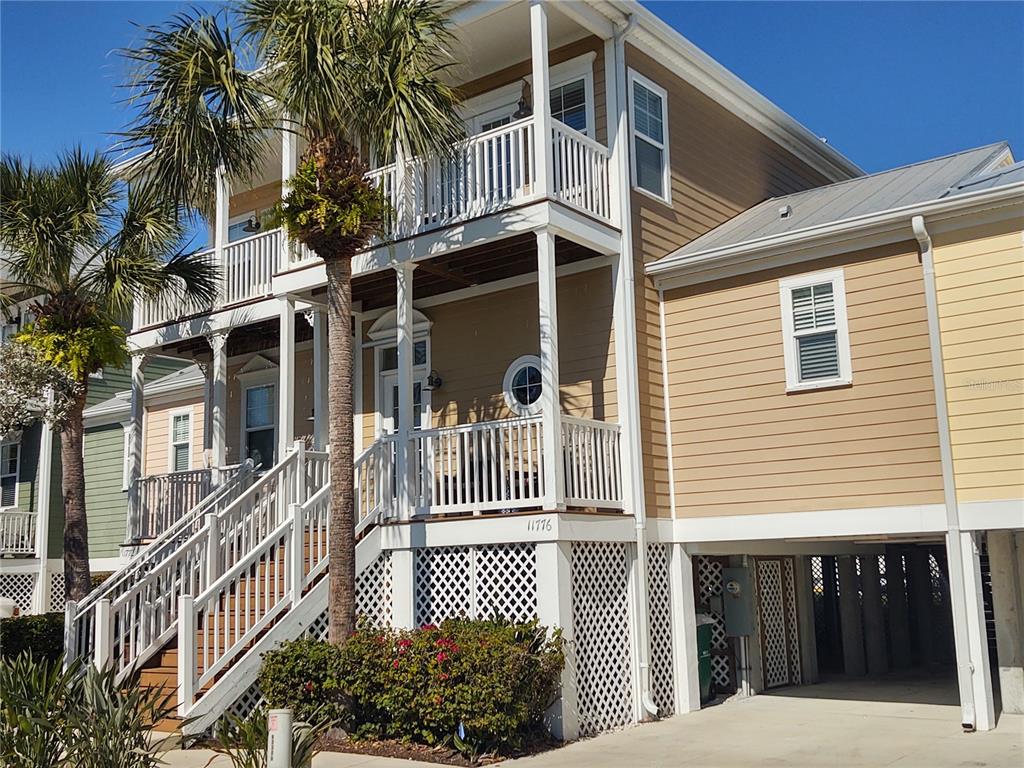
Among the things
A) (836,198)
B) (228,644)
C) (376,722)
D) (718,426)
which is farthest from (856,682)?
(228,644)

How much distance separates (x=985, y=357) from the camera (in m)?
11.3

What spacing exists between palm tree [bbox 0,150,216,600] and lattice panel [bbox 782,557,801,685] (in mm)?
9821

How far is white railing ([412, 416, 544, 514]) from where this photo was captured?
38.5ft

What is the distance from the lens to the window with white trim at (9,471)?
25.1m

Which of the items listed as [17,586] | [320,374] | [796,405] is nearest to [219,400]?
[320,374]

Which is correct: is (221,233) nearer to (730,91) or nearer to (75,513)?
(75,513)

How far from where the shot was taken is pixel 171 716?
35.7 feet

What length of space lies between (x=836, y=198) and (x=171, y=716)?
35.2ft

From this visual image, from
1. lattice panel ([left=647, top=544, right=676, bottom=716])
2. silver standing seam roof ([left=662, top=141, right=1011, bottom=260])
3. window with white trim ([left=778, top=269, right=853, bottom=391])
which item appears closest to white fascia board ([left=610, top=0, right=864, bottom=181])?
silver standing seam roof ([left=662, top=141, right=1011, bottom=260])

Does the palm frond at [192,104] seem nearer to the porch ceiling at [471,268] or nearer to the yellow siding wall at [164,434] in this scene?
the porch ceiling at [471,268]

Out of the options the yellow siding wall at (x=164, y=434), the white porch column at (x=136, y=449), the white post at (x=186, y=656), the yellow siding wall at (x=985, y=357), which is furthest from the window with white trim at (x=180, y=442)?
the yellow siding wall at (x=985, y=357)

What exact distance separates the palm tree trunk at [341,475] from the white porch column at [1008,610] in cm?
716

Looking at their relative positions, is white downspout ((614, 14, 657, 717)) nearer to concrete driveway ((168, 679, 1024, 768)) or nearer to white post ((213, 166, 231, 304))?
concrete driveway ((168, 679, 1024, 768))

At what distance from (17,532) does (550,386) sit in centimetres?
1639
